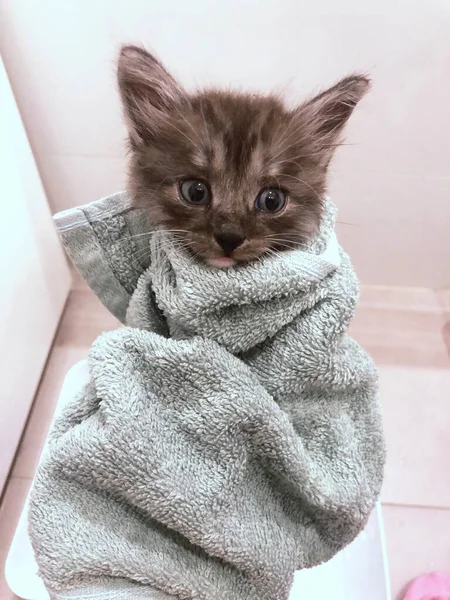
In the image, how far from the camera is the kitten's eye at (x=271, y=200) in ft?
1.99

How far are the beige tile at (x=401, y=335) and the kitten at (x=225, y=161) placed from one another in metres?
0.83

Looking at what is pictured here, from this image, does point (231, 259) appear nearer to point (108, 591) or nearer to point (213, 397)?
point (213, 397)

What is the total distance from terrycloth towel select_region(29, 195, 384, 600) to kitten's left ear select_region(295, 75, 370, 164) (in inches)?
4.4

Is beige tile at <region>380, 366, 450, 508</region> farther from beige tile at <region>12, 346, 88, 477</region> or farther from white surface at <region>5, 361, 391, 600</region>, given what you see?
beige tile at <region>12, 346, 88, 477</region>

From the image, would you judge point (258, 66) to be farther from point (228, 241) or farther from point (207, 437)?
point (207, 437)

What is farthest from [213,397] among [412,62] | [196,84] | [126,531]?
[412,62]

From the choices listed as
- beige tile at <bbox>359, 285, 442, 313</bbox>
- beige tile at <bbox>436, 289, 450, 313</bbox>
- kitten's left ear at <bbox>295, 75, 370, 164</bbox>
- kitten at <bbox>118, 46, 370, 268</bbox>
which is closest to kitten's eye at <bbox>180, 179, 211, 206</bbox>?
kitten at <bbox>118, 46, 370, 268</bbox>

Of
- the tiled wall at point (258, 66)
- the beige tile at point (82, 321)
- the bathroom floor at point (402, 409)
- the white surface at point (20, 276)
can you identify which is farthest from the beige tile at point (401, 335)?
the white surface at point (20, 276)

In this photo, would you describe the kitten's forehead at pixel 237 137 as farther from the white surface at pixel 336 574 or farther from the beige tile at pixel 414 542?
the beige tile at pixel 414 542

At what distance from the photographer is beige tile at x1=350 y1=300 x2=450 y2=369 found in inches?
53.9

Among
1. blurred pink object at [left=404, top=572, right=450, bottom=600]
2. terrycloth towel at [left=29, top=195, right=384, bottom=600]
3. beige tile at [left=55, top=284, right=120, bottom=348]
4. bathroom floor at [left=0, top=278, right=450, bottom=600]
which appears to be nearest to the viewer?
terrycloth towel at [left=29, top=195, right=384, bottom=600]

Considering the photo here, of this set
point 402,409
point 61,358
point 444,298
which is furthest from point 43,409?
point 444,298

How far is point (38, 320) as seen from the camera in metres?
1.22

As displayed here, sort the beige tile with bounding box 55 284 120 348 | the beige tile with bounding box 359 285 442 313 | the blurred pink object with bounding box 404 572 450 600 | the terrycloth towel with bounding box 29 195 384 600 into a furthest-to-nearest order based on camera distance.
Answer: the beige tile with bounding box 359 285 442 313 < the beige tile with bounding box 55 284 120 348 < the blurred pink object with bounding box 404 572 450 600 < the terrycloth towel with bounding box 29 195 384 600
